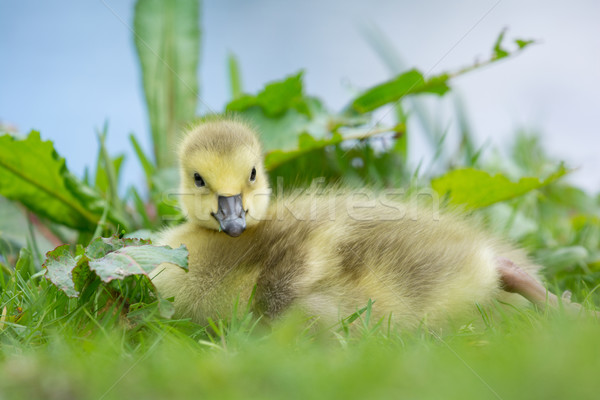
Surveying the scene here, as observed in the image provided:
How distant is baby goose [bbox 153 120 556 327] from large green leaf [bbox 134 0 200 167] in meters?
1.17

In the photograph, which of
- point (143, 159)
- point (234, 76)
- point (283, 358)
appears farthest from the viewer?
point (234, 76)

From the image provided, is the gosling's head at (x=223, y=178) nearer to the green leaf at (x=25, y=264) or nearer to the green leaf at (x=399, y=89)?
the green leaf at (x=25, y=264)

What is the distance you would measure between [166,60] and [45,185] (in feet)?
3.21

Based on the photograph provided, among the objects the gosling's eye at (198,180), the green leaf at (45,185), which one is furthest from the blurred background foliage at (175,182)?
the gosling's eye at (198,180)

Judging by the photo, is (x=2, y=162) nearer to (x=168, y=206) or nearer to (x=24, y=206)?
(x=24, y=206)

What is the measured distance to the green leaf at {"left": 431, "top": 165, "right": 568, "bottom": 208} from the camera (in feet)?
6.91

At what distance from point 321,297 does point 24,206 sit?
1421mm

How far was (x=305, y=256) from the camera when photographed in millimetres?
1463

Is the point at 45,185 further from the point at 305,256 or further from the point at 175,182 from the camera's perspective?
the point at 305,256

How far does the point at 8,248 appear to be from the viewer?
2.18m

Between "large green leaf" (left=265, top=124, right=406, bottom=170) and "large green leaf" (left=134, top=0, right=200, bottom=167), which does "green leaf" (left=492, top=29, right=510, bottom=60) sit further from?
"large green leaf" (left=134, top=0, right=200, bottom=167)

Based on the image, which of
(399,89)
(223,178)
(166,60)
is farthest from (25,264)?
(399,89)

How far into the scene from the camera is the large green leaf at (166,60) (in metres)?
2.83

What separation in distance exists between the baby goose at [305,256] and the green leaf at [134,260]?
14cm
